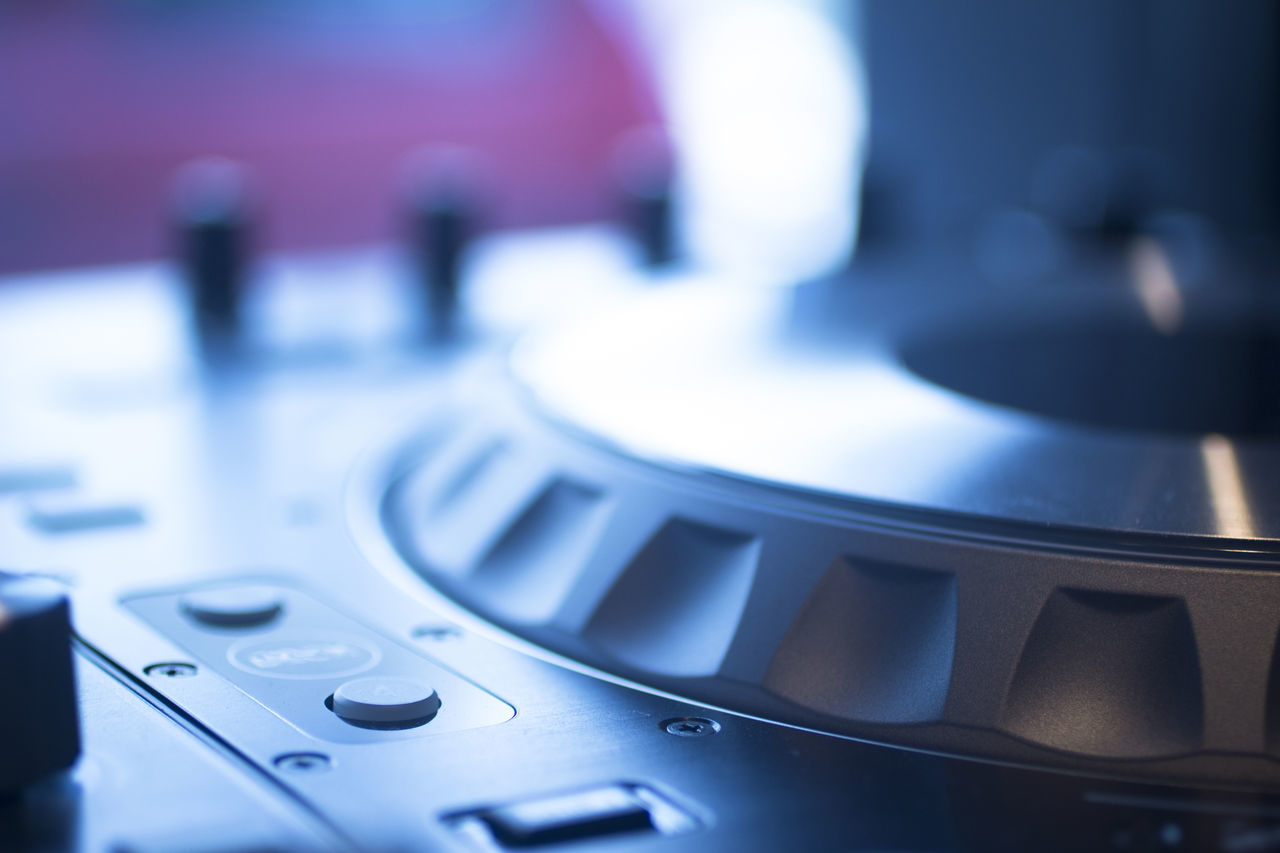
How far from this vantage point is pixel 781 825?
18.1 inches

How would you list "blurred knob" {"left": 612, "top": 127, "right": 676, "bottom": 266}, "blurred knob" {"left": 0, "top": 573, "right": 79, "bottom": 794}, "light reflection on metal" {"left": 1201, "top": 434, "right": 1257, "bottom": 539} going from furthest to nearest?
"blurred knob" {"left": 612, "top": 127, "right": 676, "bottom": 266} < "light reflection on metal" {"left": 1201, "top": 434, "right": 1257, "bottom": 539} < "blurred knob" {"left": 0, "top": 573, "right": 79, "bottom": 794}

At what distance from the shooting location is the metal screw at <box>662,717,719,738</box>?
0.53m

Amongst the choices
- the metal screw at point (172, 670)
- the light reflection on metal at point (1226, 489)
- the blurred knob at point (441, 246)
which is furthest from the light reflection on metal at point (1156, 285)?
the metal screw at point (172, 670)

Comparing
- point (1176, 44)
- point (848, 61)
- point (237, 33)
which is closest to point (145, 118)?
point (237, 33)

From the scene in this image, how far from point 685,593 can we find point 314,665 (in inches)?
5.9

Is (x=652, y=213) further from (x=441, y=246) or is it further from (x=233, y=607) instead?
(x=233, y=607)

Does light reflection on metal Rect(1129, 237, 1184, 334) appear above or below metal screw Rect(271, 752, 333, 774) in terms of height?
above

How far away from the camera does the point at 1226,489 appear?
0.59 metres

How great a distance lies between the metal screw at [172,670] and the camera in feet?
1.88

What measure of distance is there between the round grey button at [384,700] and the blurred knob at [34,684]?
0.33ft

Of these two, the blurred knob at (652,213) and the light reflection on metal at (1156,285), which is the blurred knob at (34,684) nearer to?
the light reflection on metal at (1156,285)

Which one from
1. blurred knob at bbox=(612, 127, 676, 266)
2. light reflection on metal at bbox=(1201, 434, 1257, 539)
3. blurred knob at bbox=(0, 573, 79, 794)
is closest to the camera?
blurred knob at bbox=(0, 573, 79, 794)

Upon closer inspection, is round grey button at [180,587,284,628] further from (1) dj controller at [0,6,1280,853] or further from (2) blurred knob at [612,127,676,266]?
(2) blurred knob at [612,127,676,266]

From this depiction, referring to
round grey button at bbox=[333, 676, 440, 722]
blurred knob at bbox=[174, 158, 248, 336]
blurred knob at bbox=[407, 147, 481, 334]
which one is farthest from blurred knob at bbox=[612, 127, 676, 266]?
round grey button at bbox=[333, 676, 440, 722]
